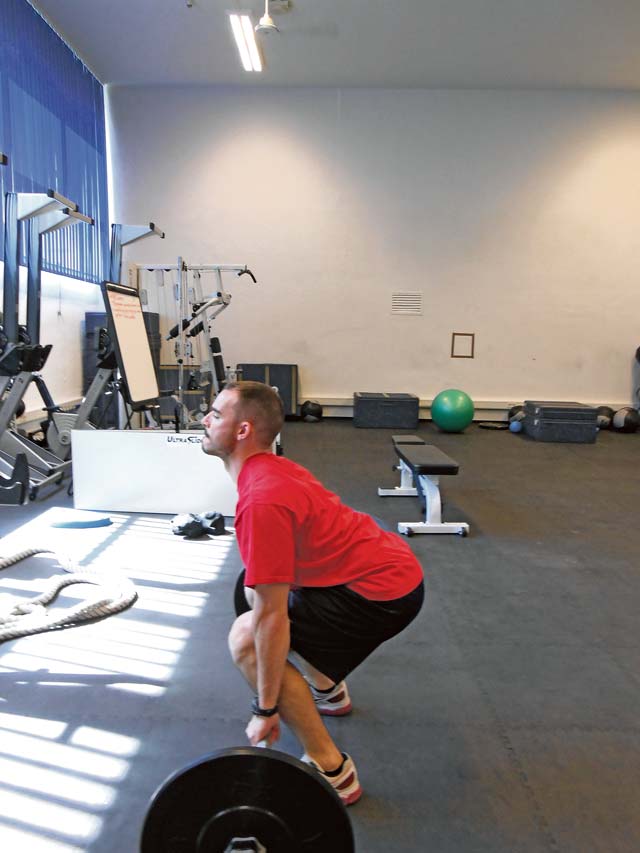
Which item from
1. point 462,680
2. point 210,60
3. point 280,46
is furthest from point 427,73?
point 462,680

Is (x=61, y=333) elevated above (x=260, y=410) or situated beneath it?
elevated above

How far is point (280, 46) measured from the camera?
20.0ft

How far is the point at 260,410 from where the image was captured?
52.1 inches

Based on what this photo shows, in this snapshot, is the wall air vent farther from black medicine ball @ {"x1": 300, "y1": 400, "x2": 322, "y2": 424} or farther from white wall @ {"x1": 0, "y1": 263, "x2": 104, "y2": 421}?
white wall @ {"x1": 0, "y1": 263, "x2": 104, "y2": 421}

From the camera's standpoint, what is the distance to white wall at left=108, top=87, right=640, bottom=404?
7.18 metres

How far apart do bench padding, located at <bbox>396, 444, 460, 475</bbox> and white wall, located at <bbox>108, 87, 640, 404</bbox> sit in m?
3.84

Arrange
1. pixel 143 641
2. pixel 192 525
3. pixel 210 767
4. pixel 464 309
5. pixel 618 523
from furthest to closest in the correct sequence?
pixel 464 309, pixel 618 523, pixel 192 525, pixel 143 641, pixel 210 767

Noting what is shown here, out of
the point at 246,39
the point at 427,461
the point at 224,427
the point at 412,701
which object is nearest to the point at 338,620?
the point at 224,427

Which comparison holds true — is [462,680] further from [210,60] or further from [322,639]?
[210,60]

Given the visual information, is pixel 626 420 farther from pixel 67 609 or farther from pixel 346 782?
pixel 346 782

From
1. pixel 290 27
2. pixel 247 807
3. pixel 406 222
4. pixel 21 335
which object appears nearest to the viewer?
pixel 247 807

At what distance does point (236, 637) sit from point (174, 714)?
0.54m

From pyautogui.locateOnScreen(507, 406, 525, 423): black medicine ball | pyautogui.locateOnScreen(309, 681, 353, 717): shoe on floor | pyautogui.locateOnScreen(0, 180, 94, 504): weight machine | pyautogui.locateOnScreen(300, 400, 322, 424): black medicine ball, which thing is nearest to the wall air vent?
pyautogui.locateOnScreen(300, 400, 322, 424): black medicine ball

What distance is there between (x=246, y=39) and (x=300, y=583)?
16.8ft
